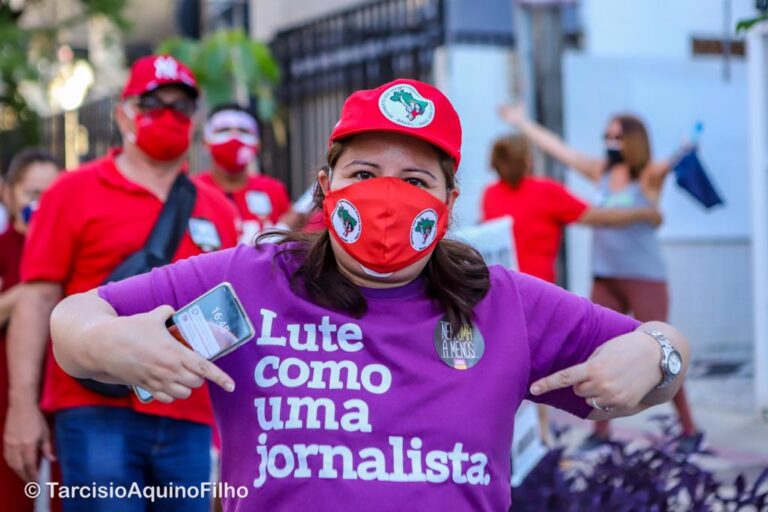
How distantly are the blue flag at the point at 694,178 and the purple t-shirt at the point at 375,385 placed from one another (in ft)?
16.7

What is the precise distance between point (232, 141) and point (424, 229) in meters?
4.18

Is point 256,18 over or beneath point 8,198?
over

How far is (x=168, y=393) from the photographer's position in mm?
2123

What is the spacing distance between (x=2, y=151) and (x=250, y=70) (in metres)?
13.6

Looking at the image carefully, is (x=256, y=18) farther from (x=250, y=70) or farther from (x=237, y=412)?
(x=237, y=412)

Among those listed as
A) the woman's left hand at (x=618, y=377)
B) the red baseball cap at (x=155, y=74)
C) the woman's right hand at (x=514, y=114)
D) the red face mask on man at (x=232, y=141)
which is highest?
the red baseball cap at (x=155, y=74)

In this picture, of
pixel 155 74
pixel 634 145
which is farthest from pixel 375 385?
pixel 634 145

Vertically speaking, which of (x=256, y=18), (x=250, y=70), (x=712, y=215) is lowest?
(x=712, y=215)

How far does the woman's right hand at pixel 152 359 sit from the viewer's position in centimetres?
211

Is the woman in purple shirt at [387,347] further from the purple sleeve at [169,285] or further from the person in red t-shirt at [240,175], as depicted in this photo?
the person in red t-shirt at [240,175]

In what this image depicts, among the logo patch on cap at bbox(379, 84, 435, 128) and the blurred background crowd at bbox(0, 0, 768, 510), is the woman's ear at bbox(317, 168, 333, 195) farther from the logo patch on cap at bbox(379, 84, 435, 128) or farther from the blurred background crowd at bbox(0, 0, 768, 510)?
the blurred background crowd at bbox(0, 0, 768, 510)

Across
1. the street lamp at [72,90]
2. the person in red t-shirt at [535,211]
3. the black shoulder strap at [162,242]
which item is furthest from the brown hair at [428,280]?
the street lamp at [72,90]

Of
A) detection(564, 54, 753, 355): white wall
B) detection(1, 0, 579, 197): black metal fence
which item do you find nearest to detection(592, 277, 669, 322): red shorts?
detection(564, 54, 753, 355): white wall

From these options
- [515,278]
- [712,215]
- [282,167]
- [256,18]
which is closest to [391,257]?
[515,278]
